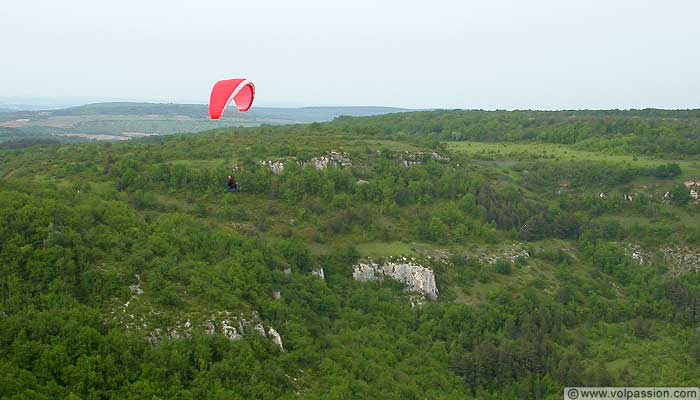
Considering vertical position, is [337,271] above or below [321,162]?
below

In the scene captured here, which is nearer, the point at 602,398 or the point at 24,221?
the point at 24,221

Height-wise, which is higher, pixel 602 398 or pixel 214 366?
pixel 214 366

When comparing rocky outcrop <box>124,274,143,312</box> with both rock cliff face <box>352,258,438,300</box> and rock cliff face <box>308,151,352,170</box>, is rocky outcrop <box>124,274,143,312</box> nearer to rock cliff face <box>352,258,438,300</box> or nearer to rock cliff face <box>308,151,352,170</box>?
rock cliff face <box>352,258,438,300</box>

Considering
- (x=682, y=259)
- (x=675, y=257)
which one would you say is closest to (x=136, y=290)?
(x=675, y=257)

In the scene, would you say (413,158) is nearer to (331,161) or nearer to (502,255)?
(331,161)

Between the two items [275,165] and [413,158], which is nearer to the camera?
[275,165]

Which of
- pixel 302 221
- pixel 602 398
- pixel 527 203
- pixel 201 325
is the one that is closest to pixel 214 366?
pixel 201 325

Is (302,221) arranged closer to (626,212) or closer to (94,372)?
(94,372)
